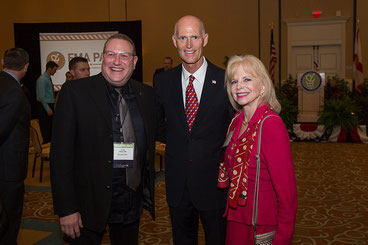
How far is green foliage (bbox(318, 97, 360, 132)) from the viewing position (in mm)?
8273

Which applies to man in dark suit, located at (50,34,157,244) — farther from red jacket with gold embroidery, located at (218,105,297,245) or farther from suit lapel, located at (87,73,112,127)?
red jacket with gold embroidery, located at (218,105,297,245)

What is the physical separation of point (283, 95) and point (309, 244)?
259 inches

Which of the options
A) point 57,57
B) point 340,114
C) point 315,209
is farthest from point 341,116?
point 57,57

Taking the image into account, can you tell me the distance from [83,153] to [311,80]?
25.9 ft

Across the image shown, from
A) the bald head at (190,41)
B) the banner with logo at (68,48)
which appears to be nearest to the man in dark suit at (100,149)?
the bald head at (190,41)

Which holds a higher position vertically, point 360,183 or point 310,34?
point 310,34

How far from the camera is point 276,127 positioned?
1745mm

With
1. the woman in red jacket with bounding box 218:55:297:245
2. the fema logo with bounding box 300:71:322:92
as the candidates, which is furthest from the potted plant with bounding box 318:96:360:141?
the woman in red jacket with bounding box 218:55:297:245

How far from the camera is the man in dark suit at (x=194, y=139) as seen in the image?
2.22 meters

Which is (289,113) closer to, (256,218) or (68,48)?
(68,48)

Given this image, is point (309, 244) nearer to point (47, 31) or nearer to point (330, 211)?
point (330, 211)

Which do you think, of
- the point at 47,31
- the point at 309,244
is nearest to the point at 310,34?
the point at 47,31

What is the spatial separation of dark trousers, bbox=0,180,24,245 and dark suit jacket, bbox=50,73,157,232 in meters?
1.01

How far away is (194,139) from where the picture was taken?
222 centimetres
